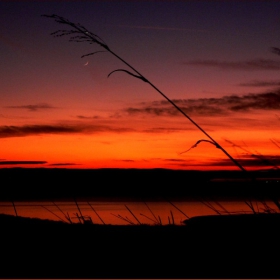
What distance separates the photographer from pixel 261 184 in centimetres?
239

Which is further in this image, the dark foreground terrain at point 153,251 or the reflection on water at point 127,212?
the reflection on water at point 127,212

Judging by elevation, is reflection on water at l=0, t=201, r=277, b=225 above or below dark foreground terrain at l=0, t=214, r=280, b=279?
below

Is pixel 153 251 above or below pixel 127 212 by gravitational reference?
above

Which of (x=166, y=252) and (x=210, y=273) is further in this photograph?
(x=166, y=252)

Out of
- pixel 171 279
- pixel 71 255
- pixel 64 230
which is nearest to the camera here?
pixel 171 279

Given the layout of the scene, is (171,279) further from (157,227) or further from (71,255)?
(157,227)

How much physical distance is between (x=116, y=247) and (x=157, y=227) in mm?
721

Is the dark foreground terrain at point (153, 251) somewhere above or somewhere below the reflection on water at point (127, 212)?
above

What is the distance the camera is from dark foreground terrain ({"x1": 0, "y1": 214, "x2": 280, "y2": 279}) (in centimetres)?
290

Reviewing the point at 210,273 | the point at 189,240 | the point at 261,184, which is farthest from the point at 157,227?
the point at 261,184

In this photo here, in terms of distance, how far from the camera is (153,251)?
3.31 m

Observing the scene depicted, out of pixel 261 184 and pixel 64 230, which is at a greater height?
pixel 261 184

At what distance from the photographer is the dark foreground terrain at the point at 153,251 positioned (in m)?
2.90

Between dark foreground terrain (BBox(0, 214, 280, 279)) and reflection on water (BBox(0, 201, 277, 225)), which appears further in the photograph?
reflection on water (BBox(0, 201, 277, 225))
